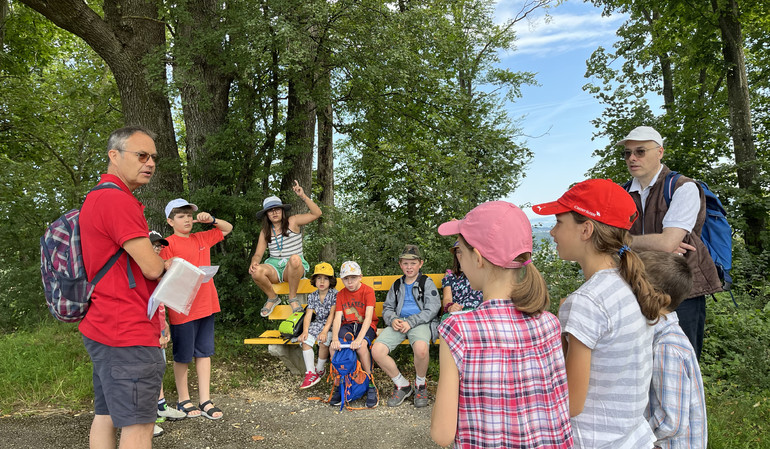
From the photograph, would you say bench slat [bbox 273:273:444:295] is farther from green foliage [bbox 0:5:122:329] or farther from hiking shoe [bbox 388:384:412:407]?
green foliage [bbox 0:5:122:329]

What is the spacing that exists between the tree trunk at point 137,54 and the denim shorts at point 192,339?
9.98 ft

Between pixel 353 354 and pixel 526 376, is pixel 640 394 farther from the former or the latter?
pixel 353 354

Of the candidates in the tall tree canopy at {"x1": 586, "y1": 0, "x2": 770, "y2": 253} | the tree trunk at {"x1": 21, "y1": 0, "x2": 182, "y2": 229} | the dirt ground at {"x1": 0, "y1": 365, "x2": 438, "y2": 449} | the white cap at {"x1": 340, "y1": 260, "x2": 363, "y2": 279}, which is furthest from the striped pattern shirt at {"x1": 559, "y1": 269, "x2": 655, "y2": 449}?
the tall tree canopy at {"x1": 586, "y1": 0, "x2": 770, "y2": 253}

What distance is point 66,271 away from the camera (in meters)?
2.53

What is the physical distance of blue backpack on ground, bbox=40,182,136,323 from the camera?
253 centimetres

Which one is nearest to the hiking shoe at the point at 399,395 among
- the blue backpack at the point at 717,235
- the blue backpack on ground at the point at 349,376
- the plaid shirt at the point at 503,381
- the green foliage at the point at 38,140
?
the blue backpack on ground at the point at 349,376

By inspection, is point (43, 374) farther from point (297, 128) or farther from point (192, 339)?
point (297, 128)

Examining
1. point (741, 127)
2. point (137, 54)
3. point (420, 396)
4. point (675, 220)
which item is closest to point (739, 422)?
point (675, 220)

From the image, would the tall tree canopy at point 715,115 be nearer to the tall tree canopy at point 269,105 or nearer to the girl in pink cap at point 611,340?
the tall tree canopy at point 269,105

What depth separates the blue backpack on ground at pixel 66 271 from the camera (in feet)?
8.31

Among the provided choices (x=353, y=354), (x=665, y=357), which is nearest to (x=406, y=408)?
(x=353, y=354)

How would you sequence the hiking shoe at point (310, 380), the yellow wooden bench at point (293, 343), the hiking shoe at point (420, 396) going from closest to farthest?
1. the hiking shoe at point (420, 396)
2. the hiking shoe at point (310, 380)
3. the yellow wooden bench at point (293, 343)

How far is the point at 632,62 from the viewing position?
14406 millimetres

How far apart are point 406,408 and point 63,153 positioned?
14015 mm
